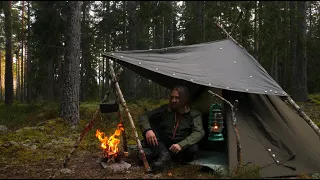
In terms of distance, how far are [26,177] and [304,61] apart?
40.5ft

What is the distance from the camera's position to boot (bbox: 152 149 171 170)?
15.6ft

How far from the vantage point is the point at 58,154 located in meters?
6.37

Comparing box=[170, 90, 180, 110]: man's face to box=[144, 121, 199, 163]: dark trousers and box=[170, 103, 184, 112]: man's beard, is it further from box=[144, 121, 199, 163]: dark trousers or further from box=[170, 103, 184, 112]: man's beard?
box=[144, 121, 199, 163]: dark trousers

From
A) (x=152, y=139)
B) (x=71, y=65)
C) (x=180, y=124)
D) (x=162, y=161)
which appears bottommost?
(x=162, y=161)

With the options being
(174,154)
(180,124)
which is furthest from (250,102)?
(174,154)

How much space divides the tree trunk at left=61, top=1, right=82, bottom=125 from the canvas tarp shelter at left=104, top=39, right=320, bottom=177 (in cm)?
434

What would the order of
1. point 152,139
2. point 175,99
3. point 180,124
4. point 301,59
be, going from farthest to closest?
1. point 301,59
2. point 180,124
3. point 175,99
4. point 152,139

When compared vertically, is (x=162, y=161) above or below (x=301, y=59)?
below

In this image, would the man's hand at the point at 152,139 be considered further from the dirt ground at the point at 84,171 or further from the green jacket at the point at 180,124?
the dirt ground at the point at 84,171

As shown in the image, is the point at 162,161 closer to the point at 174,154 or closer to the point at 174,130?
the point at 174,154

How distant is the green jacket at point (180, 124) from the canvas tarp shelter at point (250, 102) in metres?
0.54

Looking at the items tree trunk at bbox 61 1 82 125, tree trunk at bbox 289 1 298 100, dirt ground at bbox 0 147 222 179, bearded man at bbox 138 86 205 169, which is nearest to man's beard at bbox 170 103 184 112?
bearded man at bbox 138 86 205 169

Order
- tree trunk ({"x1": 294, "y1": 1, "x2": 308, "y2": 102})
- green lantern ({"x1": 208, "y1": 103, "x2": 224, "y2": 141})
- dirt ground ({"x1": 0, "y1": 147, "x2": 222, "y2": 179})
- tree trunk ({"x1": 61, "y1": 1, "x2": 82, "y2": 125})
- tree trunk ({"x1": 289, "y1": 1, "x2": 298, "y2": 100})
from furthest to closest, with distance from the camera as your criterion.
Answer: tree trunk ({"x1": 294, "y1": 1, "x2": 308, "y2": 102}) < tree trunk ({"x1": 289, "y1": 1, "x2": 298, "y2": 100}) < tree trunk ({"x1": 61, "y1": 1, "x2": 82, "y2": 125}) < green lantern ({"x1": 208, "y1": 103, "x2": 224, "y2": 141}) < dirt ground ({"x1": 0, "y1": 147, "x2": 222, "y2": 179})

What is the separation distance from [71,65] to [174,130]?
16.7ft
